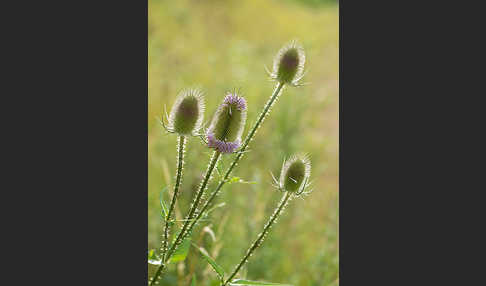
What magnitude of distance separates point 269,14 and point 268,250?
11.1 feet

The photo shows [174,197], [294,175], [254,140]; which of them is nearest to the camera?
[174,197]

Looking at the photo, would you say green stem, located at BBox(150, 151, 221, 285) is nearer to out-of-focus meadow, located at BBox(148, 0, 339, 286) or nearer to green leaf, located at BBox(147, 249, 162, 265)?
green leaf, located at BBox(147, 249, 162, 265)

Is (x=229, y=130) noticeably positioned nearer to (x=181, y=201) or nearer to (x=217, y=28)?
(x=181, y=201)

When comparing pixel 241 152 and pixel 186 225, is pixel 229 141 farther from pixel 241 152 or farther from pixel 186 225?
pixel 186 225

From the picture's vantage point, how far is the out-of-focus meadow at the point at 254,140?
1771 millimetres

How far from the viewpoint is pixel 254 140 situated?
2.71 m

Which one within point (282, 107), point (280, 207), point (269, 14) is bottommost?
point (280, 207)

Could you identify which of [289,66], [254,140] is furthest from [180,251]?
[254,140]

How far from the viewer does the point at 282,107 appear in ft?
7.78

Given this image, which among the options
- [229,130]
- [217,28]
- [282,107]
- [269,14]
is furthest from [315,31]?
[229,130]

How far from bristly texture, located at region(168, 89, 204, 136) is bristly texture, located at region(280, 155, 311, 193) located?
21cm

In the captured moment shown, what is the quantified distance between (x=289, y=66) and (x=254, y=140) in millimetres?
1767

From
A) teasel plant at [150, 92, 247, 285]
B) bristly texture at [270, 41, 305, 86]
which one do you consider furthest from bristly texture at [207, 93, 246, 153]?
bristly texture at [270, 41, 305, 86]

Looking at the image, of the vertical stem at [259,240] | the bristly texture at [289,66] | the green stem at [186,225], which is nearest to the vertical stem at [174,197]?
the green stem at [186,225]
